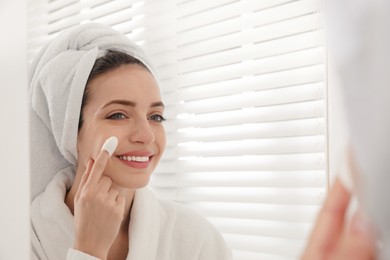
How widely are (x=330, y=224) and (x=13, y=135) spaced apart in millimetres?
539

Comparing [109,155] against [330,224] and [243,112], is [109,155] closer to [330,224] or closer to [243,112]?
[243,112]

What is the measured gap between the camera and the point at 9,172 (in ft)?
2.21

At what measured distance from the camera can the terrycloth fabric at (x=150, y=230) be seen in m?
0.52

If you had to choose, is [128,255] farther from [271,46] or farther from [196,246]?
[271,46]

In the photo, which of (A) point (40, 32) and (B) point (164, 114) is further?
(A) point (40, 32)

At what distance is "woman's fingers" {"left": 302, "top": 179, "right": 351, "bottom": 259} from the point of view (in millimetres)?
233

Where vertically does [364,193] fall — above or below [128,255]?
above

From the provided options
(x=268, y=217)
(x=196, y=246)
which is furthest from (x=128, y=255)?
(x=268, y=217)

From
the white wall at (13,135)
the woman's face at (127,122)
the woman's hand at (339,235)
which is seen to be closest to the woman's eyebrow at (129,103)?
the woman's face at (127,122)

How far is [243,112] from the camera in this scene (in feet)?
1.59

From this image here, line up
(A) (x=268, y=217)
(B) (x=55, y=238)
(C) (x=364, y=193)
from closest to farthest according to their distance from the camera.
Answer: (C) (x=364, y=193)
(A) (x=268, y=217)
(B) (x=55, y=238)

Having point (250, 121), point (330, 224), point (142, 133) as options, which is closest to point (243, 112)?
point (250, 121)

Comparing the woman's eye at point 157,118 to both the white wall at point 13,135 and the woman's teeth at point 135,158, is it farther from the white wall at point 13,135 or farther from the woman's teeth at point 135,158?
the white wall at point 13,135

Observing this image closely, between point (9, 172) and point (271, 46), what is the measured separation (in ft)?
1.40
